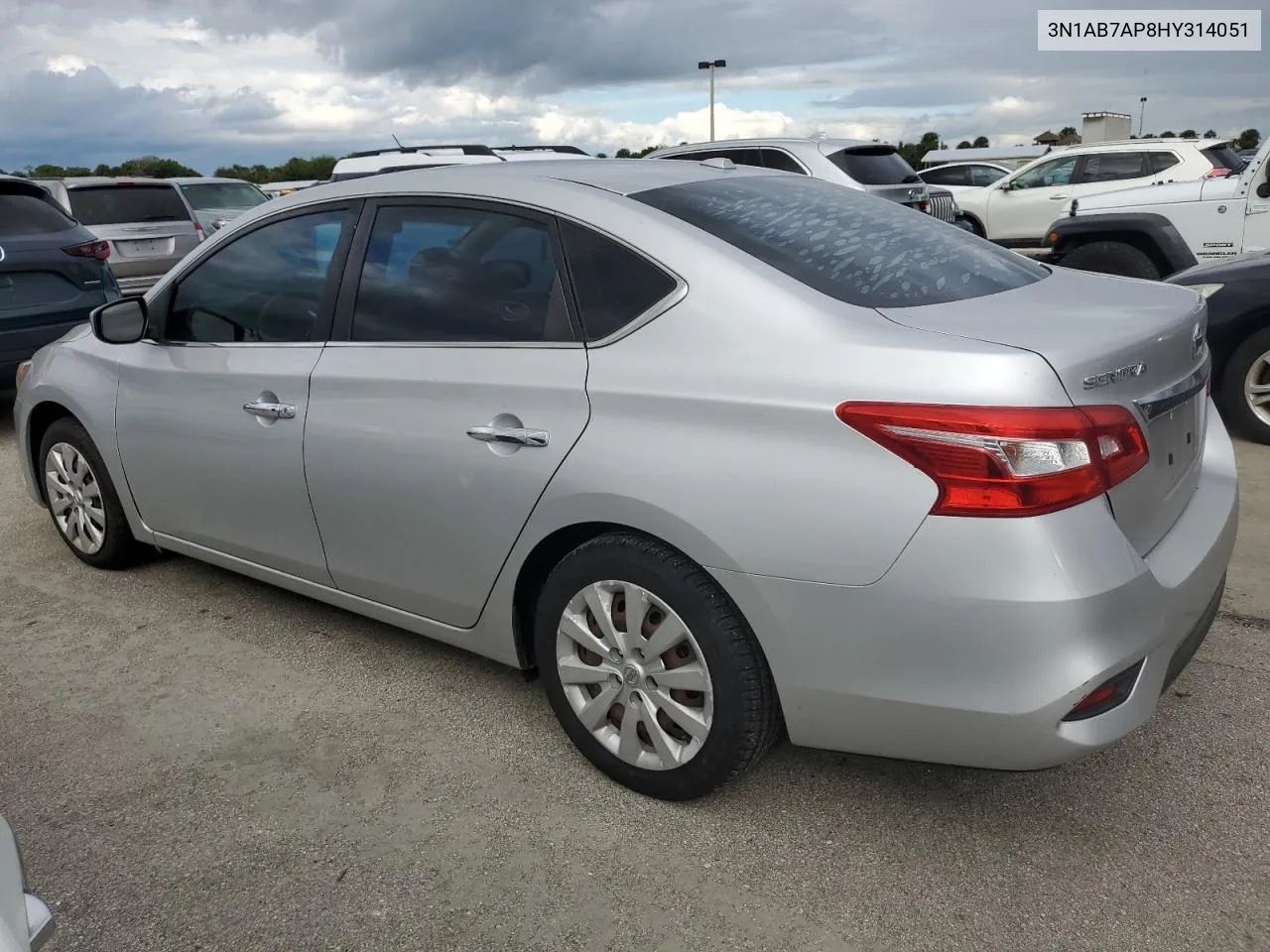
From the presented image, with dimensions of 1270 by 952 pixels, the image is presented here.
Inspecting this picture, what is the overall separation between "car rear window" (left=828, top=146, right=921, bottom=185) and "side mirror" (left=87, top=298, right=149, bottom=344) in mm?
8475

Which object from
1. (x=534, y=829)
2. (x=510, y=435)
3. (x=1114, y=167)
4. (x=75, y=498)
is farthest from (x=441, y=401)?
(x=1114, y=167)

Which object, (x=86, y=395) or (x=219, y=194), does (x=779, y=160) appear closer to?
(x=219, y=194)

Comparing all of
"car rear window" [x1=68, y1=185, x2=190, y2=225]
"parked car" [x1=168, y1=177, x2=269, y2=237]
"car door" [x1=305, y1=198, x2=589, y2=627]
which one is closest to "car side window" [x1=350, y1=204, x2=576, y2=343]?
"car door" [x1=305, y1=198, x2=589, y2=627]

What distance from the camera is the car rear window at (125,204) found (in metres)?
11.3

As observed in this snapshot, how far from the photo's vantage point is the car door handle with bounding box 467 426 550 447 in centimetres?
274

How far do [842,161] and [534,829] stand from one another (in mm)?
9788

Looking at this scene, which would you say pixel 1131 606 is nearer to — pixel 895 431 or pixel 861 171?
pixel 895 431

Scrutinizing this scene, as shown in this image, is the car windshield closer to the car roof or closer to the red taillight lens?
the red taillight lens

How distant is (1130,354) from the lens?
7.79ft

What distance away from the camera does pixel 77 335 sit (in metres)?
4.41

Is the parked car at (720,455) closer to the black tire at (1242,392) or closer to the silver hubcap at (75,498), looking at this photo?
the silver hubcap at (75,498)

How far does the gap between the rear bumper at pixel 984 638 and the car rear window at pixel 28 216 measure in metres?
6.61

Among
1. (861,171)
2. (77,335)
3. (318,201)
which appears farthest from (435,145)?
(318,201)

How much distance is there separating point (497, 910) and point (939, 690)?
1.09 meters
